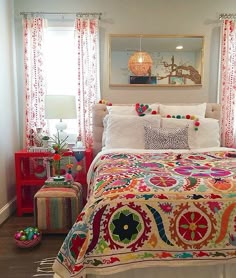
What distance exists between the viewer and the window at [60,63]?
3379mm

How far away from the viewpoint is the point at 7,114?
308 cm

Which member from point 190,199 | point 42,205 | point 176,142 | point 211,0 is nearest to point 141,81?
point 176,142

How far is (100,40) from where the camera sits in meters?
3.42

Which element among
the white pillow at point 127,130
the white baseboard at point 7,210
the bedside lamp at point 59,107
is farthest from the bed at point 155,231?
the white baseboard at point 7,210

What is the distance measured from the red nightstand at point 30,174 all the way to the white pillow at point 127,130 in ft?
1.29

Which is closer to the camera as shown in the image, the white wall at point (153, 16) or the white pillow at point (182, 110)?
the white pillow at point (182, 110)

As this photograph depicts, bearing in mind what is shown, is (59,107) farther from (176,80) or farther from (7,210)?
(176,80)

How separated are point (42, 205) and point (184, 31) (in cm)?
277

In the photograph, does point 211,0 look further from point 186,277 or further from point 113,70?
point 186,277

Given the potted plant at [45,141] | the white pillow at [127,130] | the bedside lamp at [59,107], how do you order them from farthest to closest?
the potted plant at [45,141]
the bedside lamp at [59,107]
the white pillow at [127,130]

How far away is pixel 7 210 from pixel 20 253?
2.93 feet

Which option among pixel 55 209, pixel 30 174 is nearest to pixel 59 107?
pixel 30 174

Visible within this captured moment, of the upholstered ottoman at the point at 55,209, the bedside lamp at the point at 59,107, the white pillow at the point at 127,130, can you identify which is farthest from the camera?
the bedside lamp at the point at 59,107

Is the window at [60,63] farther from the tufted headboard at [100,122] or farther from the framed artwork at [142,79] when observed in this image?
the framed artwork at [142,79]
